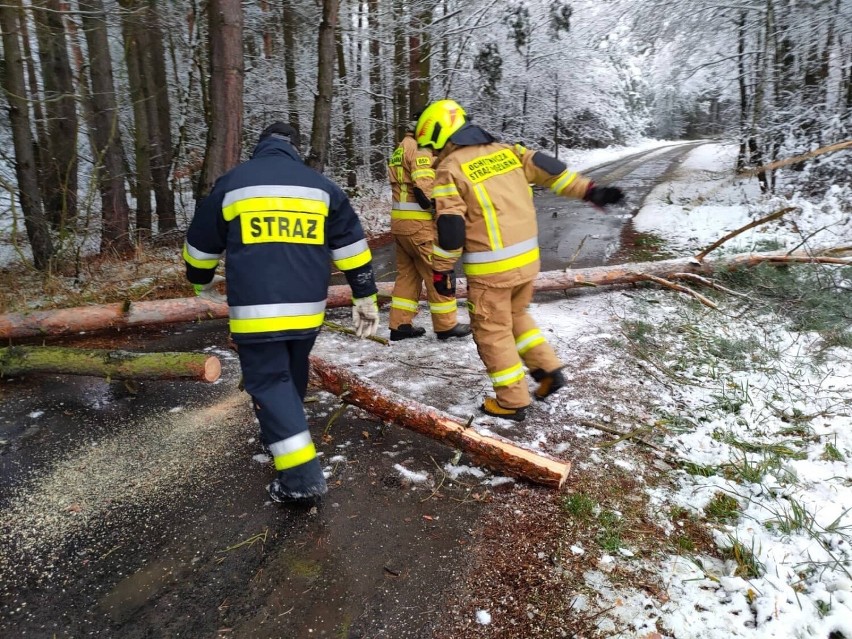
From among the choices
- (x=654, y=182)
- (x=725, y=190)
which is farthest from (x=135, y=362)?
(x=654, y=182)

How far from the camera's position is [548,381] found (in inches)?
145

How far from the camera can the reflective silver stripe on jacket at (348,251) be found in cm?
293

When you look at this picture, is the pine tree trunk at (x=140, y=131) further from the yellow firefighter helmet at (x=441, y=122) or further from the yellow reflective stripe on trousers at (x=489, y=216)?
the yellow reflective stripe on trousers at (x=489, y=216)

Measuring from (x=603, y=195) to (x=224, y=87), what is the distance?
3.93 meters

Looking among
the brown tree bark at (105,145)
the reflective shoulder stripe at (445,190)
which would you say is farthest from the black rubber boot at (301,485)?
the brown tree bark at (105,145)

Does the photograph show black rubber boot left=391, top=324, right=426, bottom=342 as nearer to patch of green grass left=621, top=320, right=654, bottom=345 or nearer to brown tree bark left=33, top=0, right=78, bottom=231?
patch of green grass left=621, top=320, right=654, bottom=345

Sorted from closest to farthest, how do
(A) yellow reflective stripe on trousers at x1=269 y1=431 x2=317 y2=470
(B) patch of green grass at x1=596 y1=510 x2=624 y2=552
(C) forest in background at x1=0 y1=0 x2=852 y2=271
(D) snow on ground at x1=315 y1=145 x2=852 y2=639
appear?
(D) snow on ground at x1=315 y1=145 x2=852 y2=639 → (B) patch of green grass at x1=596 y1=510 x2=624 y2=552 → (A) yellow reflective stripe on trousers at x1=269 y1=431 x2=317 y2=470 → (C) forest in background at x1=0 y1=0 x2=852 y2=271

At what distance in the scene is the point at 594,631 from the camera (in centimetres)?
197

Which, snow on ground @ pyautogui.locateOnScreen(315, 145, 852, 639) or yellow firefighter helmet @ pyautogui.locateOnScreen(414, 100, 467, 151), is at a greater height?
yellow firefighter helmet @ pyautogui.locateOnScreen(414, 100, 467, 151)

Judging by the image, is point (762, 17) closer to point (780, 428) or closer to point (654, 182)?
point (654, 182)

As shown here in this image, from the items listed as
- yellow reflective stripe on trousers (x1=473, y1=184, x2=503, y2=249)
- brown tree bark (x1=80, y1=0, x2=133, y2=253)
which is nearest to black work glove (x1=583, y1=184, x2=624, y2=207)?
yellow reflective stripe on trousers (x1=473, y1=184, x2=503, y2=249)

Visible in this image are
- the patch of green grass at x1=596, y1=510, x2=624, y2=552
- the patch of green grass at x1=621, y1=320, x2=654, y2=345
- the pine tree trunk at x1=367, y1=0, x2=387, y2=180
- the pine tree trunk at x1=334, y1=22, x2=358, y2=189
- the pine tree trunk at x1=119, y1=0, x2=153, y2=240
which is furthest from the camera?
the pine tree trunk at x1=334, y1=22, x2=358, y2=189

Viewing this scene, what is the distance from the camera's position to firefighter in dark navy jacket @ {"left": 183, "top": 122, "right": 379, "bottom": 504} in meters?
2.59

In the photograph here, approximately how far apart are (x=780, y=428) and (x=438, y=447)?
219 centimetres
